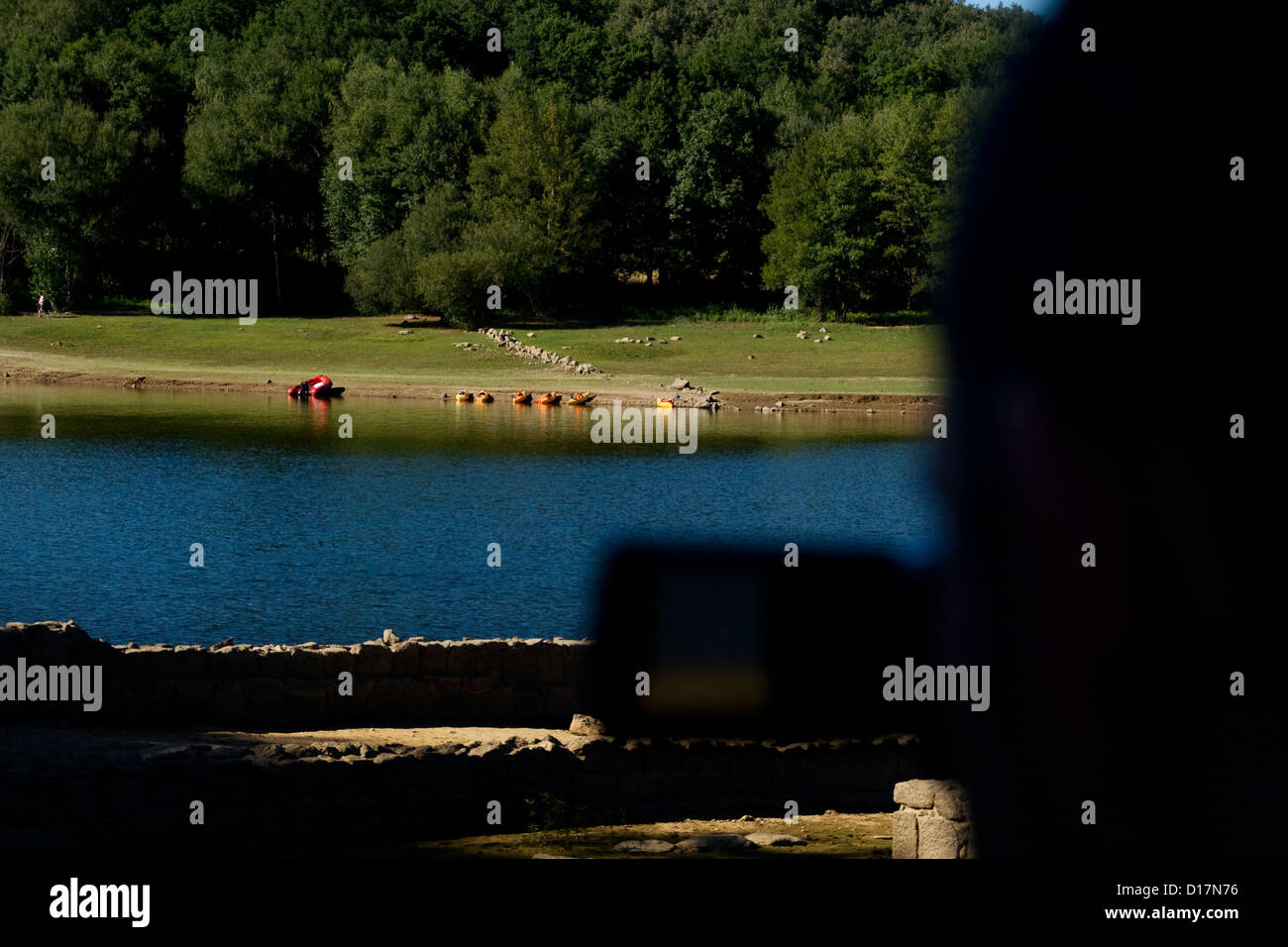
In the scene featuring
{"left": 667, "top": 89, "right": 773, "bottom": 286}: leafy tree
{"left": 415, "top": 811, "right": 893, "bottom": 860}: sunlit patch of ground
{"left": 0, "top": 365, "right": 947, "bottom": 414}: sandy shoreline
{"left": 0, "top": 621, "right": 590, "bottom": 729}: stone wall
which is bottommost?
{"left": 415, "top": 811, "right": 893, "bottom": 860}: sunlit patch of ground

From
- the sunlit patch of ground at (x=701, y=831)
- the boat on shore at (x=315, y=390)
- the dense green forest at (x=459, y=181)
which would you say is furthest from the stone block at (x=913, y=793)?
the dense green forest at (x=459, y=181)

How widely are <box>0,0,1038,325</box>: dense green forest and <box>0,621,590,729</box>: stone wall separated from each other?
55.2 metres

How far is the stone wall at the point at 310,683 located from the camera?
44.9ft

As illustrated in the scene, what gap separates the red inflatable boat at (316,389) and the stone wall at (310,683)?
43821 millimetres

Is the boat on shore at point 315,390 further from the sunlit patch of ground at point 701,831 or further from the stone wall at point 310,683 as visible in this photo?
the sunlit patch of ground at point 701,831

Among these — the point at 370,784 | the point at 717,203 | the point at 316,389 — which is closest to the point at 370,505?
the point at 370,784

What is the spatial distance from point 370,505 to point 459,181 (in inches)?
2049

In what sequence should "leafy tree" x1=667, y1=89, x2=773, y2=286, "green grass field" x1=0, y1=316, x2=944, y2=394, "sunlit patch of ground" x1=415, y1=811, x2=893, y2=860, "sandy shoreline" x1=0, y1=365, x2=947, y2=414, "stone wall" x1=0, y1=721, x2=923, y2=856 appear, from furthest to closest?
"leafy tree" x1=667, y1=89, x2=773, y2=286, "green grass field" x1=0, y1=316, x2=944, y2=394, "sandy shoreline" x1=0, y1=365, x2=947, y2=414, "stone wall" x1=0, y1=721, x2=923, y2=856, "sunlit patch of ground" x1=415, y1=811, x2=893, y2=860

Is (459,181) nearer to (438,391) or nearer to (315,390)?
(438,391)

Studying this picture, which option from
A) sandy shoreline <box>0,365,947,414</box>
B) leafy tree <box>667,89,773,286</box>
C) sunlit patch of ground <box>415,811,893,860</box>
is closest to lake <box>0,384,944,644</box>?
sandy shoreline <box>0,365,947,414</box>

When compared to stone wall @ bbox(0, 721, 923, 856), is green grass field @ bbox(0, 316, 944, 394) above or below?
above

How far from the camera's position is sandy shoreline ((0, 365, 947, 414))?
54406mm

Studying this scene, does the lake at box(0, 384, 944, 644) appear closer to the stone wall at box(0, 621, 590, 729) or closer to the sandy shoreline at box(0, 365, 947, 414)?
the sandy shoreline at box(0, 365, 947, 414)
